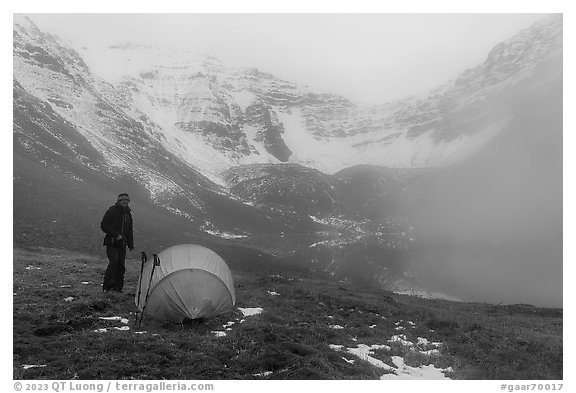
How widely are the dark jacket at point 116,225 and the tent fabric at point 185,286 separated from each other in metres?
2.13

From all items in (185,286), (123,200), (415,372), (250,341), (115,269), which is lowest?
(415,372)

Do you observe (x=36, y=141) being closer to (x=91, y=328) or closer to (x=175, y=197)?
(x=175, y=197)

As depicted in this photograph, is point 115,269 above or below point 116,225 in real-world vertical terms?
below

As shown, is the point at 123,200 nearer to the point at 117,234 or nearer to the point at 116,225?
the point at 116,225

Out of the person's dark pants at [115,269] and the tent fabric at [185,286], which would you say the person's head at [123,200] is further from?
the tent fabric at [185,286]

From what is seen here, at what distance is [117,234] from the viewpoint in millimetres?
20297

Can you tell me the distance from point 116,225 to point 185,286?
192 inches

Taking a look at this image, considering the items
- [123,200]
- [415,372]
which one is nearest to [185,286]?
[123,200]

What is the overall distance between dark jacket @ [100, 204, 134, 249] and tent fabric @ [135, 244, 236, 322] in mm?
2133

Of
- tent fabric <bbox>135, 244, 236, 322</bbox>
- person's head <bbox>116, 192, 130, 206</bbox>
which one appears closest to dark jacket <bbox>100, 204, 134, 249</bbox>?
person's head <bbox>116, 192, 130, 206</bbox>

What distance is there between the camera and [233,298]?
19.8 m
